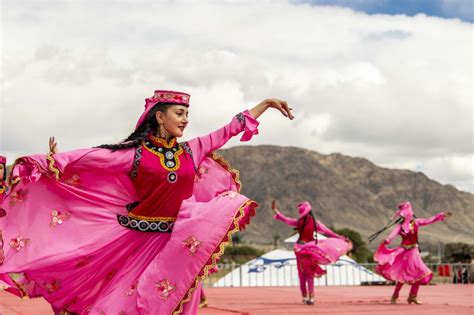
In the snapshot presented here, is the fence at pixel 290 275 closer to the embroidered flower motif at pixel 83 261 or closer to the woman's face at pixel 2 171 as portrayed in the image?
the woman's face at pixel 2 171

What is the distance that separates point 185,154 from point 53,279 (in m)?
1.35

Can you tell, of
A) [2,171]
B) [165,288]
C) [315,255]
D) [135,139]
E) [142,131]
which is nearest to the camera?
[165,288]

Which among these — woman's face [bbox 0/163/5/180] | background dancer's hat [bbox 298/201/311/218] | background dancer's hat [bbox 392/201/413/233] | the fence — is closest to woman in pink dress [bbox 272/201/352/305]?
background dancer's hat [bbox 298/201/311/218]

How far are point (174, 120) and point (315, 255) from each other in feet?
25.9

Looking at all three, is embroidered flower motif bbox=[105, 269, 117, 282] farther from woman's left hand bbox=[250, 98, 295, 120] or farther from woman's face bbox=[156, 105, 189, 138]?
woman's left hand bbox=[250, 98, 295, 120]

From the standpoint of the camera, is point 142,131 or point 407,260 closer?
point 142,131

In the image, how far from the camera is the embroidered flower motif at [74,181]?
5.87m

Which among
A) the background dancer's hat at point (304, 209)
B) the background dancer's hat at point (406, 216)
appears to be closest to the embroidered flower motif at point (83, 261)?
the background dancer's hat at point (304, 209)

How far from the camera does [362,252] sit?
77625 millimetres

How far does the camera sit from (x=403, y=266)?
1360 cm

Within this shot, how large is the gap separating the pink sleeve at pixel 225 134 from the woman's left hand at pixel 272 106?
65 millimetres

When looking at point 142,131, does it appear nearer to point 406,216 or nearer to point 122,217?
point 122,217

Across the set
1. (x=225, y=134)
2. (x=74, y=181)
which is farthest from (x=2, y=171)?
(x=225, y=134)

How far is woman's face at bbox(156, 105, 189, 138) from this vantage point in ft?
18.9
